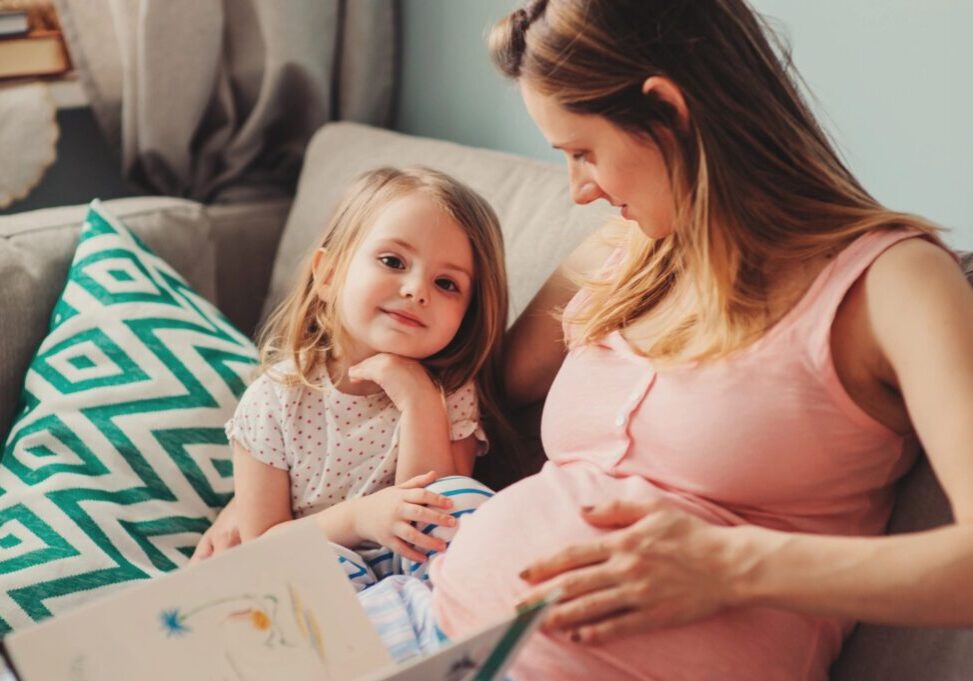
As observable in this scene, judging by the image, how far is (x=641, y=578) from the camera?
96 centimetres

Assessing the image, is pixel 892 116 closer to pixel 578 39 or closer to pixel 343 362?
pixel 578 39

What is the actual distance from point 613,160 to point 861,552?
1.39 feet

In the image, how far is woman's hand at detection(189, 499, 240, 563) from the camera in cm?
146

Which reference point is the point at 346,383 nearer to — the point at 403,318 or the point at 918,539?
the point at 403,318

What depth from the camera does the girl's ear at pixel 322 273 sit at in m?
1.50

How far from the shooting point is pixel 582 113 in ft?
3.50

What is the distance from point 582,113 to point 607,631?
473mm

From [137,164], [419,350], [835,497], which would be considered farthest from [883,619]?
[137,164]

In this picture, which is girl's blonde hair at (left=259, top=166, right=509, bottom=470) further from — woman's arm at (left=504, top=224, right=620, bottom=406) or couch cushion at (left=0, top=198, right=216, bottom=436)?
couch cushion at (left=0, top=198, right=216, bottom=436)

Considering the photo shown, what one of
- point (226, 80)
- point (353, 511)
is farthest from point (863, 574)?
point (226, 80)

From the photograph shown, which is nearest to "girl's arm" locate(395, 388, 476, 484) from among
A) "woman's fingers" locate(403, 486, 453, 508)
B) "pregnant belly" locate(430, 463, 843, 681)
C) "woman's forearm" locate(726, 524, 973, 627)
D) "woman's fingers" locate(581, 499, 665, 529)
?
"woman's fingers" locate(403, 486, 453, 508)

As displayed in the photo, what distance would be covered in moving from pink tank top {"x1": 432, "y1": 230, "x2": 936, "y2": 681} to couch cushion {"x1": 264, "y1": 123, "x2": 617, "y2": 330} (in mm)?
412

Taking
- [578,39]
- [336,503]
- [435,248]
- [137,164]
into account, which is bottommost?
[336,503]

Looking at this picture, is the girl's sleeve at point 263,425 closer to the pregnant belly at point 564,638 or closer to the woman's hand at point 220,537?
the woman's hand at point 220,537
